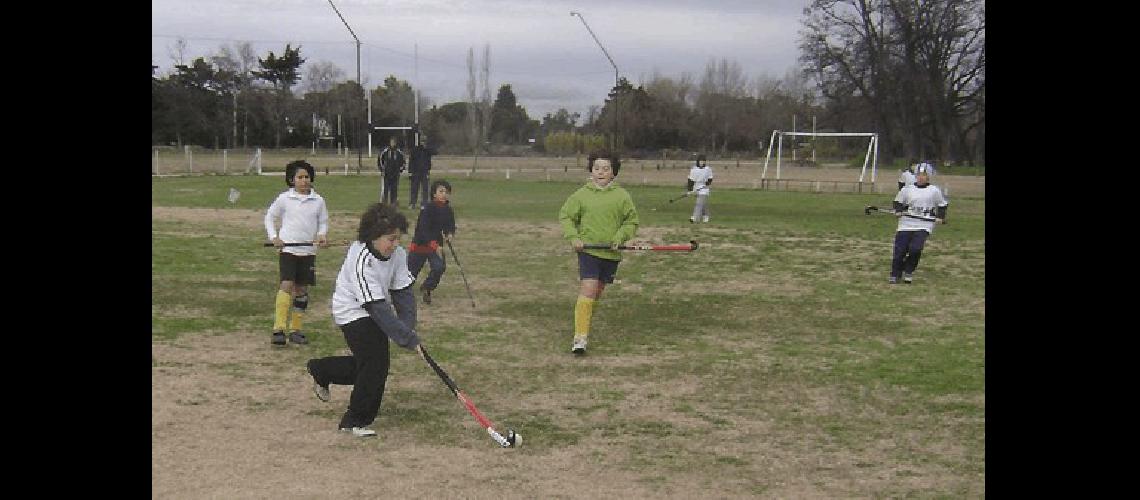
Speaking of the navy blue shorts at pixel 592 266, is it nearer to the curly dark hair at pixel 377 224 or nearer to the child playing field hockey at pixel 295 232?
the child playing field hockey at pixel 295 232

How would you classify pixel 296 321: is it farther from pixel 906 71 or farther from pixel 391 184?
pixel 906 71

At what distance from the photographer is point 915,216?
1482 centimetres

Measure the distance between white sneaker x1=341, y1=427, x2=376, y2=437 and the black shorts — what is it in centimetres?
305

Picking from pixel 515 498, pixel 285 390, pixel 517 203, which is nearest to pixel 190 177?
pixel 517 203

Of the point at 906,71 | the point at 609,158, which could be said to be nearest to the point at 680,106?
the point at 906,71

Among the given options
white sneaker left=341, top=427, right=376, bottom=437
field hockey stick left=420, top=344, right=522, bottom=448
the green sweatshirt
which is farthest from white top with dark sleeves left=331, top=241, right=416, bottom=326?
the green sweatshirt

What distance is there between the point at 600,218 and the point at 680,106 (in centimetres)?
6369

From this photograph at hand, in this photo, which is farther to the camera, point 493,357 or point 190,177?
point 190,177

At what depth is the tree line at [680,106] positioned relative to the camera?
55438 mm

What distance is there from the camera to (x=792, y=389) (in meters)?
8.62
